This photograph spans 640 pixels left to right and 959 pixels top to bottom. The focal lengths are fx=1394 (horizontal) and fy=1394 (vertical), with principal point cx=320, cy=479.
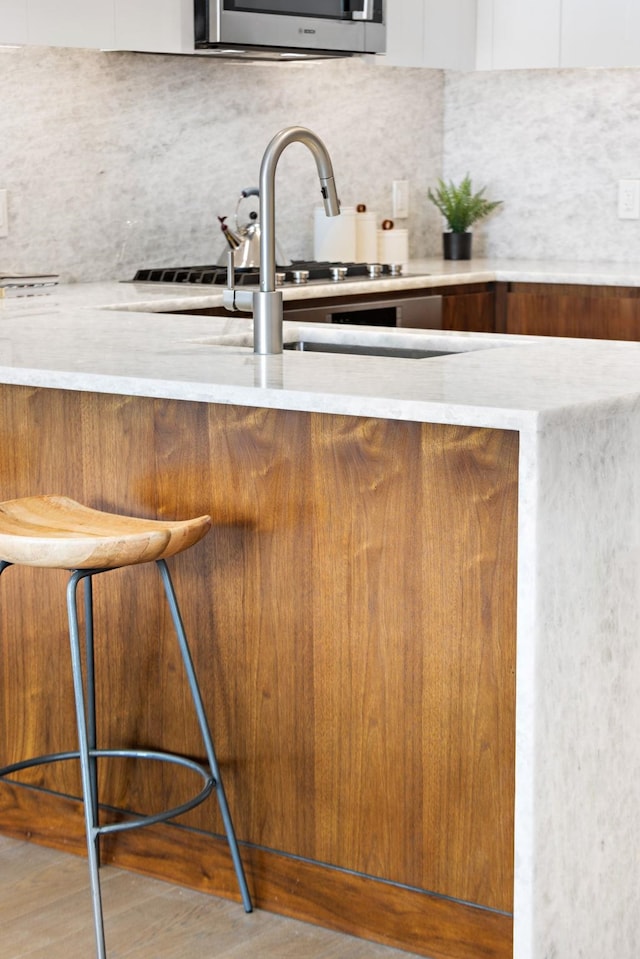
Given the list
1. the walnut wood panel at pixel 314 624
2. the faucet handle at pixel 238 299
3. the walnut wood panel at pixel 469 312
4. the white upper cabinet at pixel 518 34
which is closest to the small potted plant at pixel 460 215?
the white upper cabinet at pixel 518 34

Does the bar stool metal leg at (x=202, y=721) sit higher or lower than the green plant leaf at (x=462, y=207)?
lower

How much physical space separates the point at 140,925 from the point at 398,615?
2.36 feet

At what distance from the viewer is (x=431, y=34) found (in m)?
4.70

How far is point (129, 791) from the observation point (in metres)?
2.56

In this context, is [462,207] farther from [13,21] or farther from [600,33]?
[13,21]

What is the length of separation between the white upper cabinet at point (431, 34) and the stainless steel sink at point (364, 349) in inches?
71.5

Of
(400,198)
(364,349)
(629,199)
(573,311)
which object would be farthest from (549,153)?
(364,349)

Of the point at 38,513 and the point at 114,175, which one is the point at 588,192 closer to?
the point at 114,175

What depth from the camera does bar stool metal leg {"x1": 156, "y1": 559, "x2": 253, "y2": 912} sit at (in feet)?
7.47

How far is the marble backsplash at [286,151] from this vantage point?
4.05 meters

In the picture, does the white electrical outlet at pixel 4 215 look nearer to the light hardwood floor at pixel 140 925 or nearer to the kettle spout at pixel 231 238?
the kettle spout at pixel 231 238

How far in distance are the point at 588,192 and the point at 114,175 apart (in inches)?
69.7

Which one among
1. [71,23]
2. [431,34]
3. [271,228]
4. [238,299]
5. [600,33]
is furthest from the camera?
[431,34]

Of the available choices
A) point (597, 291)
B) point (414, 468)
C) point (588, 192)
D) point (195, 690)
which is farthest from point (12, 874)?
point (588, 192)
